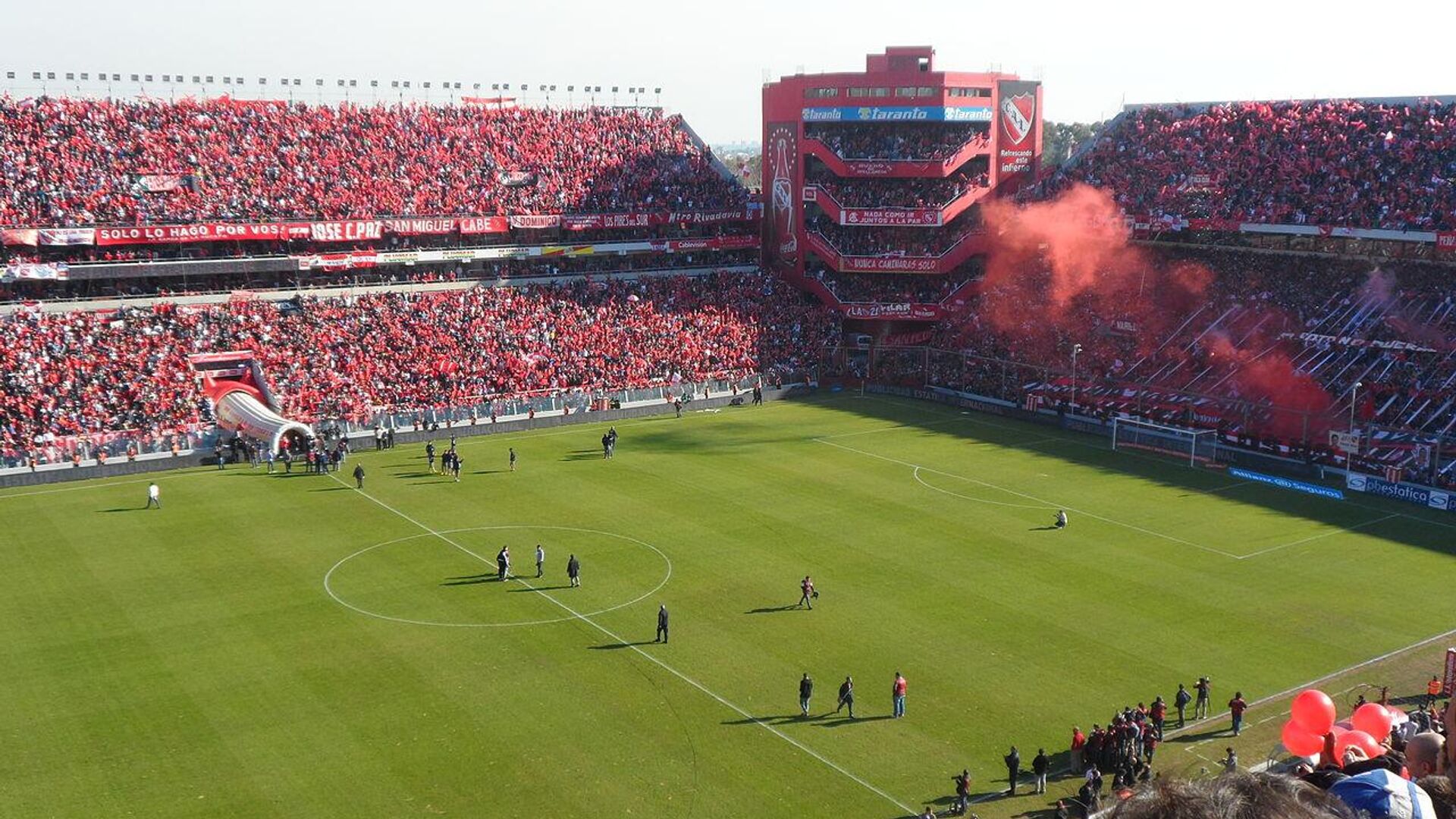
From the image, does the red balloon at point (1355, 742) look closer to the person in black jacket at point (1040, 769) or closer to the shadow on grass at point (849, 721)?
the person in black jacket at point (1040, 769)

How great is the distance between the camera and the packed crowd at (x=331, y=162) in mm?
64500

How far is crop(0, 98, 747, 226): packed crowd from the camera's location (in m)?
64.5

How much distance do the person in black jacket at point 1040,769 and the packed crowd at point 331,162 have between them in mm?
54311

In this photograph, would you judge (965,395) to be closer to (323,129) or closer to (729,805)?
(323,129)

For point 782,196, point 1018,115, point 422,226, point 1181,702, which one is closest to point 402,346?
point 422,226

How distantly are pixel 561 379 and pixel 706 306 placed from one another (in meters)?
12.3

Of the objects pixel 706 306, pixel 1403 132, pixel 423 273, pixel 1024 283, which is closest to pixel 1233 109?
pixel 1403 132

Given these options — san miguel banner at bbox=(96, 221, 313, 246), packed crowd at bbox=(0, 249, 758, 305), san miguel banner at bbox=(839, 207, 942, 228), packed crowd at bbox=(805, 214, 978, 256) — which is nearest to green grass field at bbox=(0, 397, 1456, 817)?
packed crowd at bbox=(0, 249, 758, 305)

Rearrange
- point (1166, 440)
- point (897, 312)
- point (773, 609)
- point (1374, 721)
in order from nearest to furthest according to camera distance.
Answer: point (1374, 721) < point (773, 609) < point (1166, 440) < point (897, 312)

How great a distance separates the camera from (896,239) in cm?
7788

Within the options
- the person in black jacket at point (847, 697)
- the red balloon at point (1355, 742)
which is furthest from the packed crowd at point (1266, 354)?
the red balloon at point (1355, 742)

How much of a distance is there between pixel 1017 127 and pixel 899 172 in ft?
30.1

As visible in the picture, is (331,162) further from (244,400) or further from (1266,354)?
(1266,354)

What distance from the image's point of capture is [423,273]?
72688 mm
